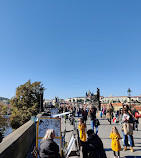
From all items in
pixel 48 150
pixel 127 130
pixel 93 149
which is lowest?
pixel 127 130

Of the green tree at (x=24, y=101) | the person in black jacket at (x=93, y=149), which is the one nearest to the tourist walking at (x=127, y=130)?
the person in black jacket at (x=93, y=149)

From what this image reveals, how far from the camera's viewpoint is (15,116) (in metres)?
31.8

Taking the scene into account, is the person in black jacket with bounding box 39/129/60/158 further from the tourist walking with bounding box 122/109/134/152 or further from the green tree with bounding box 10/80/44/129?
the green tree with bounding box 10/80/44/129

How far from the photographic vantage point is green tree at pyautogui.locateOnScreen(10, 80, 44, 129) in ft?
104

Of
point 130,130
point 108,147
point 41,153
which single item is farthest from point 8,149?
point 130,130

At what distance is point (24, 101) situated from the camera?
33281 mm

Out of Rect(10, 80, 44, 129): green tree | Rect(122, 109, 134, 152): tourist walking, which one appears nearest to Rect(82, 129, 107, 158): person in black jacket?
Rect(122, 109, 134, 152): tourist walking

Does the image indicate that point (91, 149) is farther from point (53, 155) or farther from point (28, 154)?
point (28, 154)

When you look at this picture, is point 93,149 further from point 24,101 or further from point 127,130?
point 24,101

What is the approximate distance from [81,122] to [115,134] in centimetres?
166

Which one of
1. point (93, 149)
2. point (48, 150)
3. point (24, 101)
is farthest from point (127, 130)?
point (24, 101)

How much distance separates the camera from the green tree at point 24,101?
3185 centimetres

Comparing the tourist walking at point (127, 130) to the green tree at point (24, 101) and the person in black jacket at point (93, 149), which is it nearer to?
Answer: the person in black jacket at point (93, 149)

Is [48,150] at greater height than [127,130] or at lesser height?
greater
